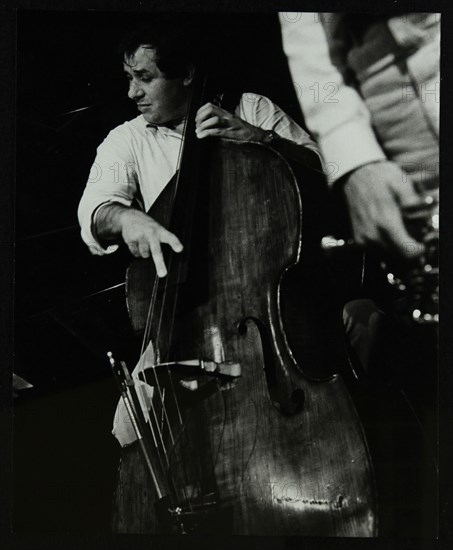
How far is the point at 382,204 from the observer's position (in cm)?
168

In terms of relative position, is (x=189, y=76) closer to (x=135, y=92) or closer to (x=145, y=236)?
(x=135, y=92)

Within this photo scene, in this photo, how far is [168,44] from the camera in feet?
5.65

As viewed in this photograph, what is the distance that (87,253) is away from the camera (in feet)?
5.59

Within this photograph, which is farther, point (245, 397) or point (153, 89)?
point (153, 89)

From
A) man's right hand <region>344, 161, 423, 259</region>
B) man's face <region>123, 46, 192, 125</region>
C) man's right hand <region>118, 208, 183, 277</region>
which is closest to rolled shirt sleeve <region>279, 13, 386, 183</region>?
man's right hand <region>344, 161, 423, 259</region>

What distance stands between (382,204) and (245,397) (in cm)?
52

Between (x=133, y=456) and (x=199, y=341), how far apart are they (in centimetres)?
28

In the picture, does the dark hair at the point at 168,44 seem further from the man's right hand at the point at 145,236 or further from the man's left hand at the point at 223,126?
the man's right hand at the point at 145,236

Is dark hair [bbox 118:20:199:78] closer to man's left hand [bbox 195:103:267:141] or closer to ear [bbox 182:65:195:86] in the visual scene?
ear [bbox 182:65:195:86]

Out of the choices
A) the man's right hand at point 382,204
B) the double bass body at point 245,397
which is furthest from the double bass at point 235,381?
the man's right hand at point 382,204

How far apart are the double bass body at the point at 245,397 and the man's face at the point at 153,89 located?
148 millimetres

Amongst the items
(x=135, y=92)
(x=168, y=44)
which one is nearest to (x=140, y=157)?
(x=135, y=92)

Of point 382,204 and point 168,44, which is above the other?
point 168,44

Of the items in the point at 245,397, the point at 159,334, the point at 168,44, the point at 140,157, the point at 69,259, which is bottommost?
the point at 245,397
